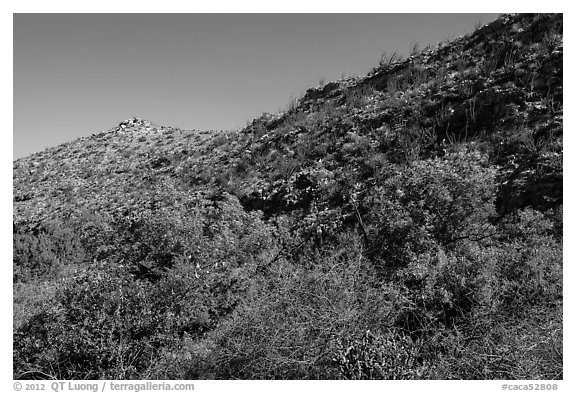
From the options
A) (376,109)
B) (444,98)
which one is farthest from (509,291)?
(376,109)

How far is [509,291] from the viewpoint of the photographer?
7281 millimetres

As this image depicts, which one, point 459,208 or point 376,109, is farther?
point 376,109

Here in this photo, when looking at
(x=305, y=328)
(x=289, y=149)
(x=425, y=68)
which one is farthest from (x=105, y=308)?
(x=425, y=68)

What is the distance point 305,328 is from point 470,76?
1348cm

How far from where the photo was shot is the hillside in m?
6.87

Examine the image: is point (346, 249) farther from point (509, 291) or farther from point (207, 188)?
point (207, 188)

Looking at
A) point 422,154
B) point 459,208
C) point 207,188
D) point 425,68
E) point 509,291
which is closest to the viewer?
point 509,291

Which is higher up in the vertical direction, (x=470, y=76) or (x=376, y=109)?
(x=470, y=76)

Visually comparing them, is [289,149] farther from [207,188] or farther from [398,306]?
[398,306]

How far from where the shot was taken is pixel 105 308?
7551 mm

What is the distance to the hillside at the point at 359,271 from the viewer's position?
6.87 m

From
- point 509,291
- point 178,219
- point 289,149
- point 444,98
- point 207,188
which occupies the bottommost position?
point 509,291

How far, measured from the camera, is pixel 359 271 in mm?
8430
